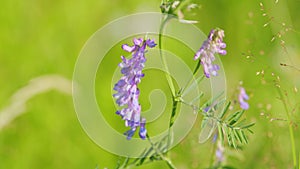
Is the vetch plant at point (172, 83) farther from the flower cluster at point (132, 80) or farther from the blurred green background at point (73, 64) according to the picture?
the blurred green background at point (73, 64)

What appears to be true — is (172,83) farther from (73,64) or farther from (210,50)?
(73,64)

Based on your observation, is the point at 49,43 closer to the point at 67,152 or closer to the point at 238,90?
the point at 67,152

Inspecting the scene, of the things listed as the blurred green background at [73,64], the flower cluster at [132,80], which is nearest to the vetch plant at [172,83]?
the flower cluster at [132,80]

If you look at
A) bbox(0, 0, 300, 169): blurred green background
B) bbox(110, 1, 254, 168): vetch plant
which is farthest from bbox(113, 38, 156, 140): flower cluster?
bbox(0, 0, 300, 169): blurred green background

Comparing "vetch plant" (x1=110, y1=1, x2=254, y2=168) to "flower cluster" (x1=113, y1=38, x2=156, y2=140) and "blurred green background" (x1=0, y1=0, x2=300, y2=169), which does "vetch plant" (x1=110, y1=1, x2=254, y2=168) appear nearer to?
"flower cluster" (x1=113, y1=38, x2=156, y2=140)

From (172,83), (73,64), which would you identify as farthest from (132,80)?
(73,64)

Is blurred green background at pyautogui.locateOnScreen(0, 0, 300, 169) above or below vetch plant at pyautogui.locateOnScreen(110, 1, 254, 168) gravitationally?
above

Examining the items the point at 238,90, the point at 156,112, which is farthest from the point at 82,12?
the point at 238,90
